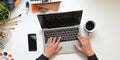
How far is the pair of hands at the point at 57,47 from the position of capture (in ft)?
3.88

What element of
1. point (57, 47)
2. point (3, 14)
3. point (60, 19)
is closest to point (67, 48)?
point (57, 47)

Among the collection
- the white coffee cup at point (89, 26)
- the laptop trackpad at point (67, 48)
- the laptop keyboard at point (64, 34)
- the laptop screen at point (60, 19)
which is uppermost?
the laptop screen at point (60, 19)

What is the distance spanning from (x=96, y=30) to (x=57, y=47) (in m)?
0.25

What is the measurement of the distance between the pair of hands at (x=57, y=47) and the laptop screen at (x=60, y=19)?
0.08 m

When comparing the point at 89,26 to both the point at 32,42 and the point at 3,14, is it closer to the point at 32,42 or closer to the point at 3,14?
the point at 32,42

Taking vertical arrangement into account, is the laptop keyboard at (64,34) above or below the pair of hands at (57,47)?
above

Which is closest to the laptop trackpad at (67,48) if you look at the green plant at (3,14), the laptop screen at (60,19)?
the laptop screen at (60,19)

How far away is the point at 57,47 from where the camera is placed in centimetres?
120

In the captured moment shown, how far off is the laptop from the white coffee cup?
5 cm

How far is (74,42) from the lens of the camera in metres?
1.21

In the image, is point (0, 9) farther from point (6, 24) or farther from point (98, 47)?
point (98, 47)

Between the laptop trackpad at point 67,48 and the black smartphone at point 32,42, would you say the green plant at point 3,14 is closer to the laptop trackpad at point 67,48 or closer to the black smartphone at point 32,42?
the black smartphone at point 32,42

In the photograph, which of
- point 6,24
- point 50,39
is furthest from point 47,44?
point 6,24

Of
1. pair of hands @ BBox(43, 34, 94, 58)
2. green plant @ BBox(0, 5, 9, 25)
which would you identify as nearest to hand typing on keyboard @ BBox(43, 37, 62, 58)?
pair of hands @ BBox(43, 34, 94, 58)
